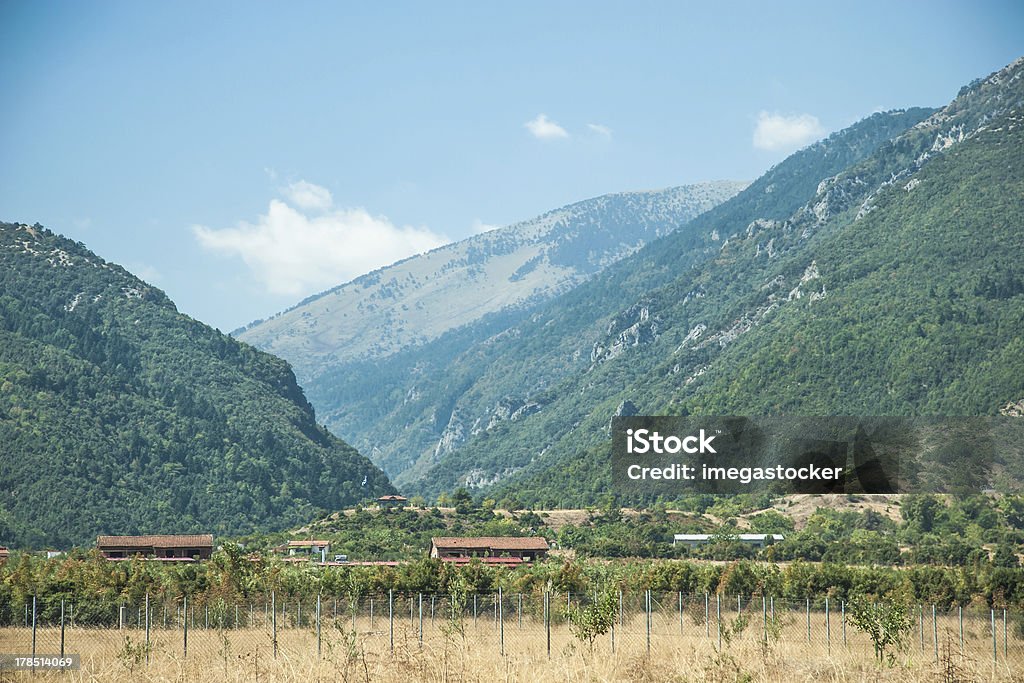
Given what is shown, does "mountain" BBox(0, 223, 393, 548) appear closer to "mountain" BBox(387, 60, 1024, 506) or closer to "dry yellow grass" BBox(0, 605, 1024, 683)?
"mountain" BBox(387, 60, 1024, 506)

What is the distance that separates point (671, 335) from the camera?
178 meters

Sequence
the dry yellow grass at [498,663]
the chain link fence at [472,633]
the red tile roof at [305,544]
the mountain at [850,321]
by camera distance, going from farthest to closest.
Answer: the mountain at [850,321]
the red tile roof at [305,544]
the chain link fence at [472,633]
the dry yellow grass at [498,663]

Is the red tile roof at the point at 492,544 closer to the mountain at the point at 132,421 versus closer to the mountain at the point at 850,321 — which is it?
the mountain at the point at 132,421

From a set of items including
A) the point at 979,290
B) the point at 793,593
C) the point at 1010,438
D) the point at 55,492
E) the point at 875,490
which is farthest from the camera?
the point at 979,290

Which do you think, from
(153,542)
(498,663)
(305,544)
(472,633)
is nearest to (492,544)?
(305,544)

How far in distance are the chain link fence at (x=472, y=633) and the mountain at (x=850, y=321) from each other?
175 feet

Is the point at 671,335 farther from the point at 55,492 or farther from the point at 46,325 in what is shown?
the point at 55,492

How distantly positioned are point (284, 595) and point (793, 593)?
2020cm

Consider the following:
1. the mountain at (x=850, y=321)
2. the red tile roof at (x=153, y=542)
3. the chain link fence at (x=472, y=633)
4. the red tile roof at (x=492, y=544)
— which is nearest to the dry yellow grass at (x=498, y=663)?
the chain link fence at (x=472, y=633)

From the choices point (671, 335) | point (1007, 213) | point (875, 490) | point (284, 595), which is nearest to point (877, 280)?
point (1007, 213)

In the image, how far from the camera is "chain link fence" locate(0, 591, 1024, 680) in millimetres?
20172

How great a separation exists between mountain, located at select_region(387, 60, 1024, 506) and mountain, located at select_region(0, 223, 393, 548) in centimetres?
2309

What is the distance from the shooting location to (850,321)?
350 feet

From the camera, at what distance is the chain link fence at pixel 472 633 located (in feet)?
66.2
